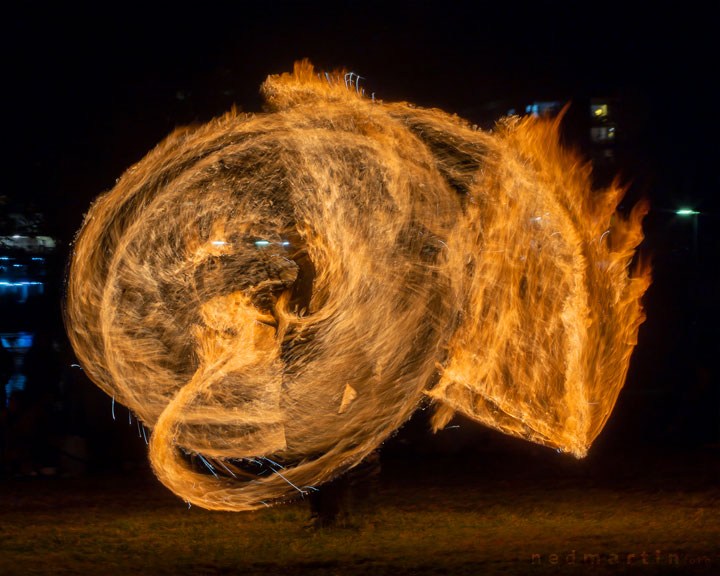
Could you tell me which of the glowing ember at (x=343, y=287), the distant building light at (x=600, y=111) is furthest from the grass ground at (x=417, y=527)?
the distant building light at (x=600, y=111)

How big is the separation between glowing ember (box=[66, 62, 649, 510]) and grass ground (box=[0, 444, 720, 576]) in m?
0.62

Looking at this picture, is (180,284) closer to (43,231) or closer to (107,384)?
(107,384)

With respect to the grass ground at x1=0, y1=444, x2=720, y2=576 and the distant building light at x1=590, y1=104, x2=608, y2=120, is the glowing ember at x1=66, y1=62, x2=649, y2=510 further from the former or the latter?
the distant building light at x1=590, y1=104, x2=608, y2=120

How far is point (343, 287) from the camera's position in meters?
7.07

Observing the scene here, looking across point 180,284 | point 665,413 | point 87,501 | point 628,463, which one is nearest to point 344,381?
point 180,284

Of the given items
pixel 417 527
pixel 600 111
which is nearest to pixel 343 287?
pixel 417 527

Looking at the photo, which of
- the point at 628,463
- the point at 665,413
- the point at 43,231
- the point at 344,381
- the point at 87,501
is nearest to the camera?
the point at 344,381

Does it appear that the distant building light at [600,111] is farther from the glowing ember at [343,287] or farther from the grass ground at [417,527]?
the glowing ember at [343,287]

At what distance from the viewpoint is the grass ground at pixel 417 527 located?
20.9ft

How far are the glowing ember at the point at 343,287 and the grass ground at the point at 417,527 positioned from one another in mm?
619

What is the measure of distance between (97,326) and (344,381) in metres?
2.32

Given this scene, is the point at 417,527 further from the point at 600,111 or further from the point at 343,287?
the point at 600,111

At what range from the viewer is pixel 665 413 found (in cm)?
1367

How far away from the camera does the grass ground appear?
6.36 m
